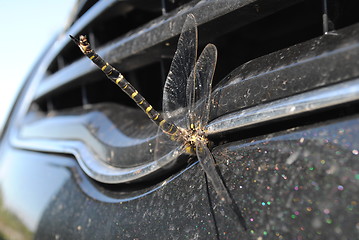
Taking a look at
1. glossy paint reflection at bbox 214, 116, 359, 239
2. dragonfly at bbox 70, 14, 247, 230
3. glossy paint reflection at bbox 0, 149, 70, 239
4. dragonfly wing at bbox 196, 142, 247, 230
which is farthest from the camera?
glossy paint reflection at bbox 0, 149, 70, 239

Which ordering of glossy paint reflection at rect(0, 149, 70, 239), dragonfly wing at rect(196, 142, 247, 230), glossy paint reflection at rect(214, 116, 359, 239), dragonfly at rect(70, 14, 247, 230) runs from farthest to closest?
glossy paint reflection at rect(0, 149, 70, 239), dragonfly at rect(70, 14, 247, 230), dragonfly wing at rect(196, 142, 247, 230), glossy paint reflection at rect(214, 116, 359, 239)

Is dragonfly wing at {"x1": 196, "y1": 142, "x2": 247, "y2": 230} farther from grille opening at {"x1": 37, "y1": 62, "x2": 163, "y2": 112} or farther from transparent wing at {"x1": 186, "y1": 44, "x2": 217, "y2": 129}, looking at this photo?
grille opening at {"x1": 37, "y1": 62, "x2": 163, "y2": 112}

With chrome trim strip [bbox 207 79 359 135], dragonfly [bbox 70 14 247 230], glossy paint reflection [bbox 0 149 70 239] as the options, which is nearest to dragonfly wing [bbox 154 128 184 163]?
dragonfly [bbox 70 14 247 230]

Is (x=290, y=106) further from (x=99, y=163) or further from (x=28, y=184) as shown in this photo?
(x=28, y=184)

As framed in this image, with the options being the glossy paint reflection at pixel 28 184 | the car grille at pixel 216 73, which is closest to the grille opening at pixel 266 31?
the car grille at pixel 216 73

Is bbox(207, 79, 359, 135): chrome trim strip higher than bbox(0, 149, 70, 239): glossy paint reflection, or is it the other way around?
bbox(207, 79, 359, 135): chrome trim strip

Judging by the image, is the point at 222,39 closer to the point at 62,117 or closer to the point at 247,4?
the point at 247,4

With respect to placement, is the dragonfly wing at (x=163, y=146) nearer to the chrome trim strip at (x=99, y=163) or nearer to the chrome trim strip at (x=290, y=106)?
the chrome trim strip at (x=99, y=163)
